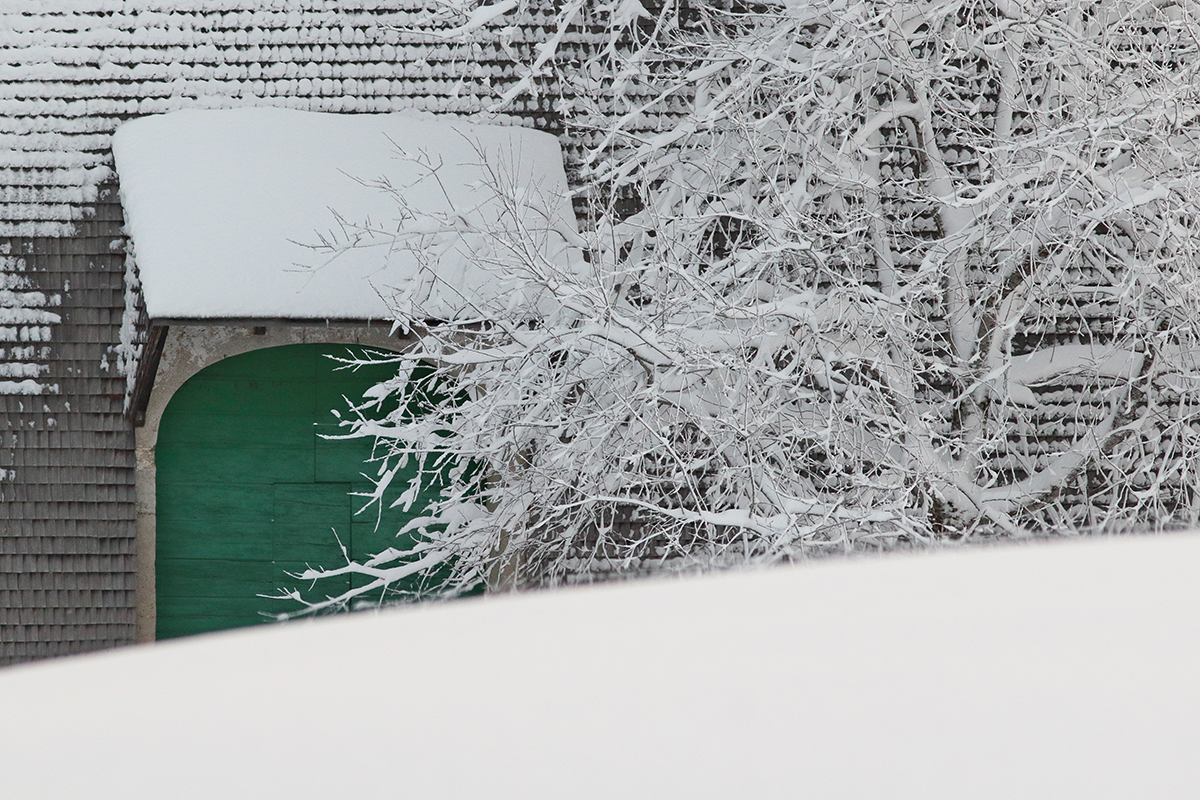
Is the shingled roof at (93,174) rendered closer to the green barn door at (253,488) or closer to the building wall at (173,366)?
the building wall at (173,366)

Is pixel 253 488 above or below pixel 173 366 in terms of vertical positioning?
below

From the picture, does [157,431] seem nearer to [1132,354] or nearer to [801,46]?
[801,46]

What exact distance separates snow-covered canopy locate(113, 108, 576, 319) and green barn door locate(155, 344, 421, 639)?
109cm

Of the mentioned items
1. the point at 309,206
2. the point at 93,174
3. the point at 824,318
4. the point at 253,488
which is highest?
the point at 93,174

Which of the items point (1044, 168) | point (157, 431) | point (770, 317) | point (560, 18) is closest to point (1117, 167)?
point (1044, 168)

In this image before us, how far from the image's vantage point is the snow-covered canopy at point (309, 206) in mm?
6172

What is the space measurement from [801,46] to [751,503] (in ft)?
10.2

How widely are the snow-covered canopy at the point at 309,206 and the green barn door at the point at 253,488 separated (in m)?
1.09

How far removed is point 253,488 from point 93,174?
2491mm

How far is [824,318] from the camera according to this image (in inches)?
215

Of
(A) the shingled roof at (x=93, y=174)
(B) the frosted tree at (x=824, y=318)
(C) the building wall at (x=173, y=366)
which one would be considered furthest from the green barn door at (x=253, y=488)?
(B) the frosted tree at (x=824, y=318)

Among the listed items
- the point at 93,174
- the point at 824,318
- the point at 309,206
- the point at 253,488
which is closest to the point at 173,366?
the point at 253,488

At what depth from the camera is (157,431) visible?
728 centimetres

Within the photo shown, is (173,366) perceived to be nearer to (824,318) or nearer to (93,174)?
(93,174)
